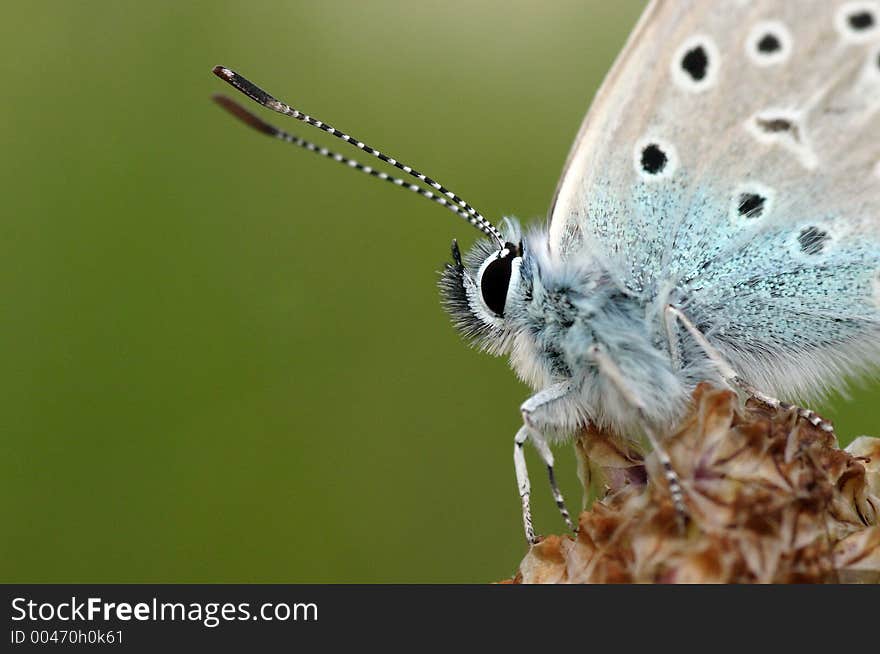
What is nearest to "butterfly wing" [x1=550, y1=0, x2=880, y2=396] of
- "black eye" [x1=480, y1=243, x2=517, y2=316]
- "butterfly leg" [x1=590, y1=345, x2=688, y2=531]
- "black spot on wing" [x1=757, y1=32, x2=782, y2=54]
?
"black spot on wing" [x1=757, y1=32, x2=782, y2=54]

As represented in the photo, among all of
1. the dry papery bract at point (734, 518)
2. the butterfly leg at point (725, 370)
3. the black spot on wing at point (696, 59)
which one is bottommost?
the dry papery bract at point (734, 518)

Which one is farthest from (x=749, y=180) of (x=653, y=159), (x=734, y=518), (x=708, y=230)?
(x=734, y=518)

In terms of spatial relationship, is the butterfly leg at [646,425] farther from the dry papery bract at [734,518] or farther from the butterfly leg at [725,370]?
the butterfly leg at [725,370]

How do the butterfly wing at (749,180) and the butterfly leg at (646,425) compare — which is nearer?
the butterfly leg at (646,425)

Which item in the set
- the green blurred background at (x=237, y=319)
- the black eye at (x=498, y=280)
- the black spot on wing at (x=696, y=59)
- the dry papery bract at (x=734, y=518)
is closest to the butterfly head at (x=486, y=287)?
the black eye at (x=498, y=280)

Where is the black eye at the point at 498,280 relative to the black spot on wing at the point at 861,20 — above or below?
below

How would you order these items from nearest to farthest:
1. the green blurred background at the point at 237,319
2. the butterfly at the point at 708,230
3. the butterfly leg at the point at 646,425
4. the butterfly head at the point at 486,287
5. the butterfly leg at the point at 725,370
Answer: the butterfly leg at the point at 646,425 → the butterfly leg at the point at 725,370 → the butterfly at the point at 708,230 → the butterfly head at the point at 486,287 → the green blurred background at the point at 237,319

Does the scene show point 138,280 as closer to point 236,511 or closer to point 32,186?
point 32,186

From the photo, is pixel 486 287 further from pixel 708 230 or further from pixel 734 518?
pixel 734 518
